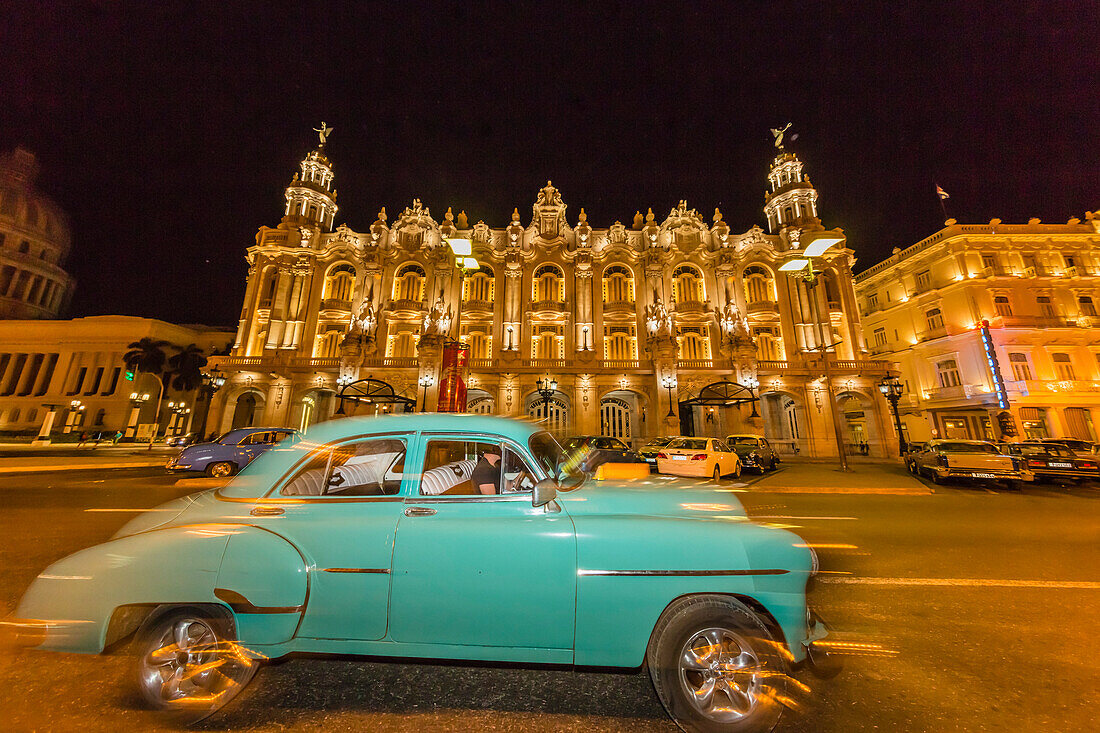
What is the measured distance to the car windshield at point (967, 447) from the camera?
12367 millimetres

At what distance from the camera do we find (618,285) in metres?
29.6

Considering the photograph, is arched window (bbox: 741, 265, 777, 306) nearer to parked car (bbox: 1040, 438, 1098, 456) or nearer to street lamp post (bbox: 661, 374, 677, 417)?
street lamp post (bbox: 661, 374, 677, 417)

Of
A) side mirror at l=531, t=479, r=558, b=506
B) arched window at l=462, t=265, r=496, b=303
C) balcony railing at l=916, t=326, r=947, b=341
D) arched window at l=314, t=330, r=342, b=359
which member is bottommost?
side mirror at l=531, t=479, r=558, b=506

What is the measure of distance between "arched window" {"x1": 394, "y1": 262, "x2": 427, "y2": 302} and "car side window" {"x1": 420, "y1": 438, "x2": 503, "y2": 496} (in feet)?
92.0

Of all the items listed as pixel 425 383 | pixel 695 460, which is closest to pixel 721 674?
pixel 695 460

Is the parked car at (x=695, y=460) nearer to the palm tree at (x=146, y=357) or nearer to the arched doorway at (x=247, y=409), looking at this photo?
the arched doorway at (x=247, y=409)

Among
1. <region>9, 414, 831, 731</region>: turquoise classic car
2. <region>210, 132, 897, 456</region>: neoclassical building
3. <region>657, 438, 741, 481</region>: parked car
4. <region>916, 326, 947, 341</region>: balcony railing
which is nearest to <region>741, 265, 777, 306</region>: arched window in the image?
<region>210, 132, 897, 456</region>: neoclassical building

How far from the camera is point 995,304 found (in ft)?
92.0

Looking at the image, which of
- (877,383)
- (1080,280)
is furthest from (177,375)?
(1080,280)

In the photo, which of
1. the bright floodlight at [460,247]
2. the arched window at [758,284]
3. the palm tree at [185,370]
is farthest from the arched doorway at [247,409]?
the arched window at [758,284]

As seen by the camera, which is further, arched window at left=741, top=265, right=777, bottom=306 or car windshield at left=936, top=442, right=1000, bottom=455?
arched window at left=741, top=265, right=777, bottom=306

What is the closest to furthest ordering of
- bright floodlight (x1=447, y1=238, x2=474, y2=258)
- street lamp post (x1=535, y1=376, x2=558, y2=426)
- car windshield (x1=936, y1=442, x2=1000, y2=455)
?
car windshield (x1=936, y1=442, x2=1000, y2=455)
bright floodlight (x1=447, y1=238, x2=474, y2=258)
street lamp post (x1=535, y1=376, x2=558, y2=426)

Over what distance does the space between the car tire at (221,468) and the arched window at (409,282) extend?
19615 mm

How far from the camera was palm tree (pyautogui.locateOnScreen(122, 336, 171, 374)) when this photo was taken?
4388cm
